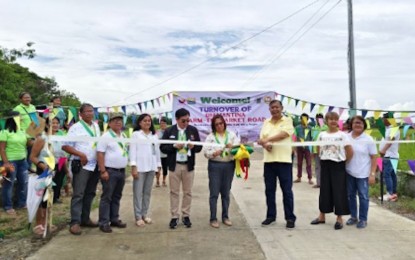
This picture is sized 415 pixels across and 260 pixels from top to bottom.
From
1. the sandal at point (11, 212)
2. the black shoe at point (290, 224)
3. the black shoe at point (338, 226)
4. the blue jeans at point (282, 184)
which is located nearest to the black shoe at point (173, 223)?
the blue jeans at point (282, 184)

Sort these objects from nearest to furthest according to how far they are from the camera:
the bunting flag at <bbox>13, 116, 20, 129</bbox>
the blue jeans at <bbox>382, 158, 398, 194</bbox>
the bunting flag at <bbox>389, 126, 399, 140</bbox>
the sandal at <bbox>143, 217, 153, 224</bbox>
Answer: the sandal at <bbox>143, 217, 153, 224</bbox>
the bunting flag at <bbox>13, 116, 20, 129</bbox>
the bunting flag at <bbox>389, 126, 399, 140</bbox>
the blue jeans at <bbox>382, 158, 398, 194</bbox>

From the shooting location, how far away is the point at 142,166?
619 cm

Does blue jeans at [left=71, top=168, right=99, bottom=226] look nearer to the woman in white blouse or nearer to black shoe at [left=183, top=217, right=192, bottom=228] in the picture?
the woman in white blouse

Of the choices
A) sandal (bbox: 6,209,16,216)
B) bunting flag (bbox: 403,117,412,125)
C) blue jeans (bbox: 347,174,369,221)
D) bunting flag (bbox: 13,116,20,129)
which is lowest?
sandal (bbox: 6,209,16,216)

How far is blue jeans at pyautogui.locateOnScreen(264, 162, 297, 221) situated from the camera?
5.98 m

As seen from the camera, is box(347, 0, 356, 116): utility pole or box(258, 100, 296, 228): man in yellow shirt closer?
box(258, 100, 296, 228): man in yellow shirt

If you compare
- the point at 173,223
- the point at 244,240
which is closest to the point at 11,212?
the point at 173,223

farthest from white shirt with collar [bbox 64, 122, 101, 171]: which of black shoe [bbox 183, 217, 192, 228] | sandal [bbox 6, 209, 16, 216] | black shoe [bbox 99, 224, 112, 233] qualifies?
sandal [bbox 6, 209, 16, 216]

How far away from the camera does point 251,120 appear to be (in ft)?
32.4

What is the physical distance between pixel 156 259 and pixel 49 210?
195 centimetres

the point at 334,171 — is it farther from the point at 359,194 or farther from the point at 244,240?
the point at 244,240

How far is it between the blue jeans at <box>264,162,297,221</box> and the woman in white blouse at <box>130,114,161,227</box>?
5.69ft

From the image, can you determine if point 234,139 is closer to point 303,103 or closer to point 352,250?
point 352,250

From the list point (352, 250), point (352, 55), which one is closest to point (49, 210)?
point (352, 250)
